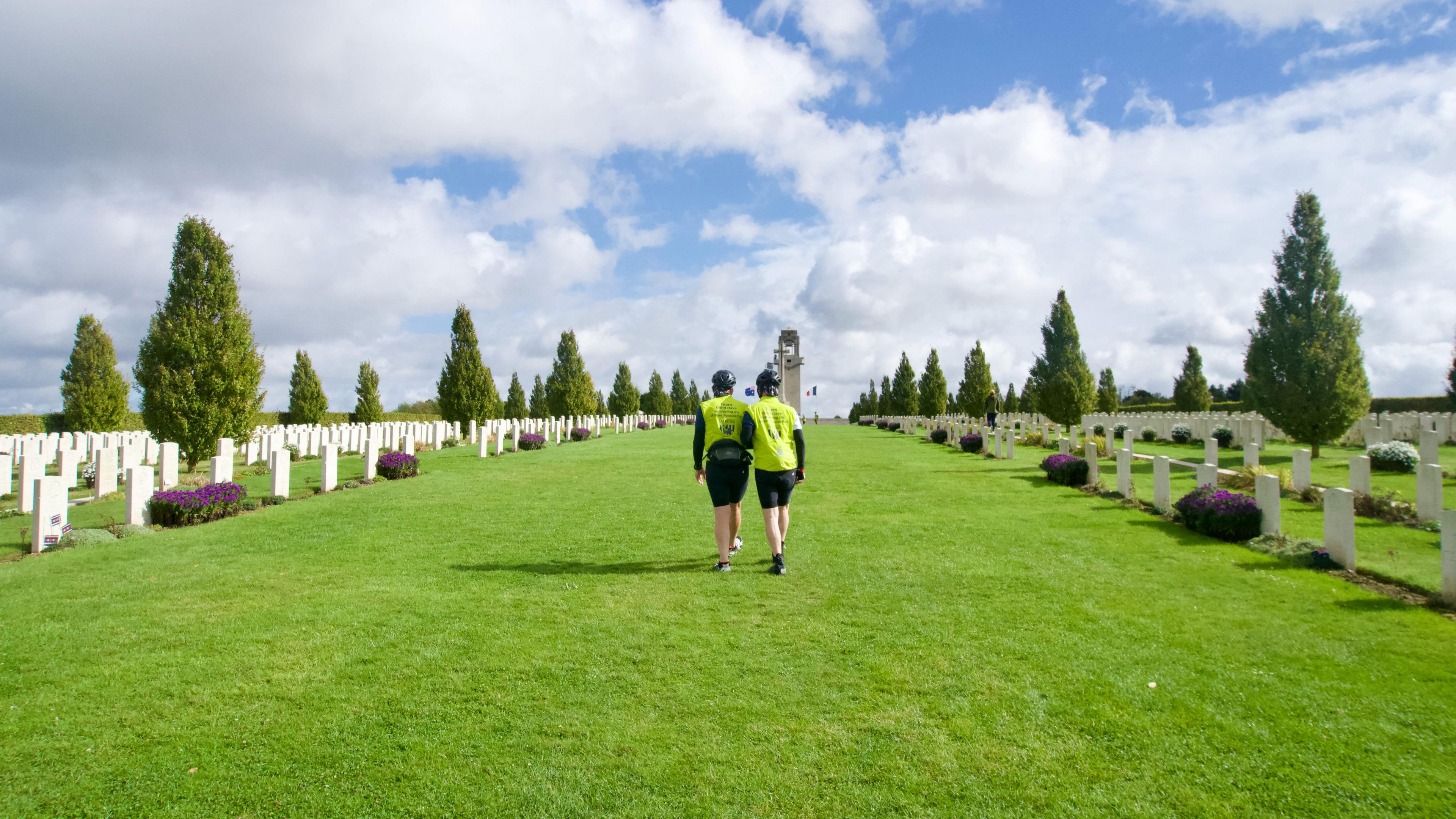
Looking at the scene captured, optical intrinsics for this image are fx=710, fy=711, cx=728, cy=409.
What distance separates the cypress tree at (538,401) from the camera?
50250 millimetres

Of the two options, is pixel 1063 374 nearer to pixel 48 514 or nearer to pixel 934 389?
pixel 934 389

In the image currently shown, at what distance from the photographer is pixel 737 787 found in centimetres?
330

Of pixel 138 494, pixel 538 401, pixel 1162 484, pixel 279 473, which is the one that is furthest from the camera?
pixel 538 401

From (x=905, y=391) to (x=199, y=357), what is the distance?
47074mm

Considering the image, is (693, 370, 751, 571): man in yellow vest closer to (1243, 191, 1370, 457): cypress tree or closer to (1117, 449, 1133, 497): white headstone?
(1117, 449, 1133, 497): white headstone

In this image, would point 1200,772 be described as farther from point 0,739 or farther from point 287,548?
point 287,548

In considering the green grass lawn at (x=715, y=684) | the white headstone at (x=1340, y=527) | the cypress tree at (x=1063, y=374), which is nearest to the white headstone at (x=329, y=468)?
the green grass lawn at (x=715, y=684)

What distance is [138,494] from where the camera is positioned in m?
10.2

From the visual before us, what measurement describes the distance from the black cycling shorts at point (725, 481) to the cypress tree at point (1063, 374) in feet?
92.1

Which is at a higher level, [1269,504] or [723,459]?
[723,459]

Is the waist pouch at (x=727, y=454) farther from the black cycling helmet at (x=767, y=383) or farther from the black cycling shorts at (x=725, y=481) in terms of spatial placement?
the black cycling helmet at (x=767, y=383)

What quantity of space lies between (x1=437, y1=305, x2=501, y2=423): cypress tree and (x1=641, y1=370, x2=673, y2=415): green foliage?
3282 centimetres

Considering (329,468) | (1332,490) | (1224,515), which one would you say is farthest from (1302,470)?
(329,468)

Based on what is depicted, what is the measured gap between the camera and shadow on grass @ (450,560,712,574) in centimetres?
734
